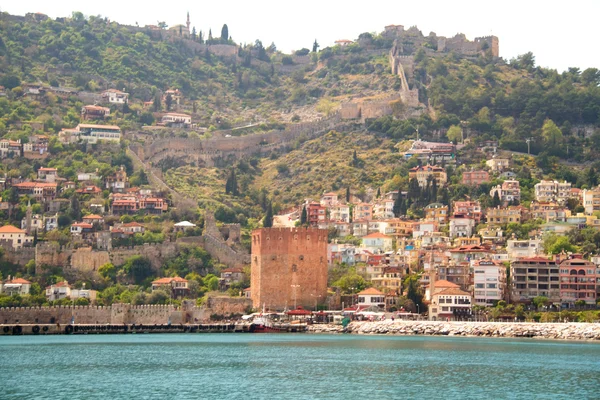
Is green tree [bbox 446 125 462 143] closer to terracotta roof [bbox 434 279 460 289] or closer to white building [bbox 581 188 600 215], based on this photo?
white building [bbox 581 188 600 215]

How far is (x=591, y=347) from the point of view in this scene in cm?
5916

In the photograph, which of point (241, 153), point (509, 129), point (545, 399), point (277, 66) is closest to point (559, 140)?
point (509, 129)

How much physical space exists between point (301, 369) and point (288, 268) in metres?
25.7

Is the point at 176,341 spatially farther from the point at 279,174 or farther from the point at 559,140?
the point at 559,140

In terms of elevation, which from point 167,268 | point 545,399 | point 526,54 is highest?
point 526,54

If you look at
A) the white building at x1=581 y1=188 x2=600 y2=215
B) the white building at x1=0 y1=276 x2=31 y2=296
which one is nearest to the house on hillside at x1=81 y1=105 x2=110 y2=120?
the white building at x1=0 y1=276 x2=31 y2=296

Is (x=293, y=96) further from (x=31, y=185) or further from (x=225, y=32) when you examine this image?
(x=31, y=185)

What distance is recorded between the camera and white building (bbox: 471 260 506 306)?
240ft

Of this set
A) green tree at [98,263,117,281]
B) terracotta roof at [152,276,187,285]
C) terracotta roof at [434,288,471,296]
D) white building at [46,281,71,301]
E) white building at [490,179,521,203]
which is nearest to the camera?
terracotta roof at [434,288,471,296]

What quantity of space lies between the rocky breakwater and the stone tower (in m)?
2.60

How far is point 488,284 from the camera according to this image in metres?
73.2

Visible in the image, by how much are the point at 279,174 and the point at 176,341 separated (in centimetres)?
4110

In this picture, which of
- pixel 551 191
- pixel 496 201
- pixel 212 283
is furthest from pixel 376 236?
pixel 212 283

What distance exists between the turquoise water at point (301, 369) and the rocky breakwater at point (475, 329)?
3.41 feet
